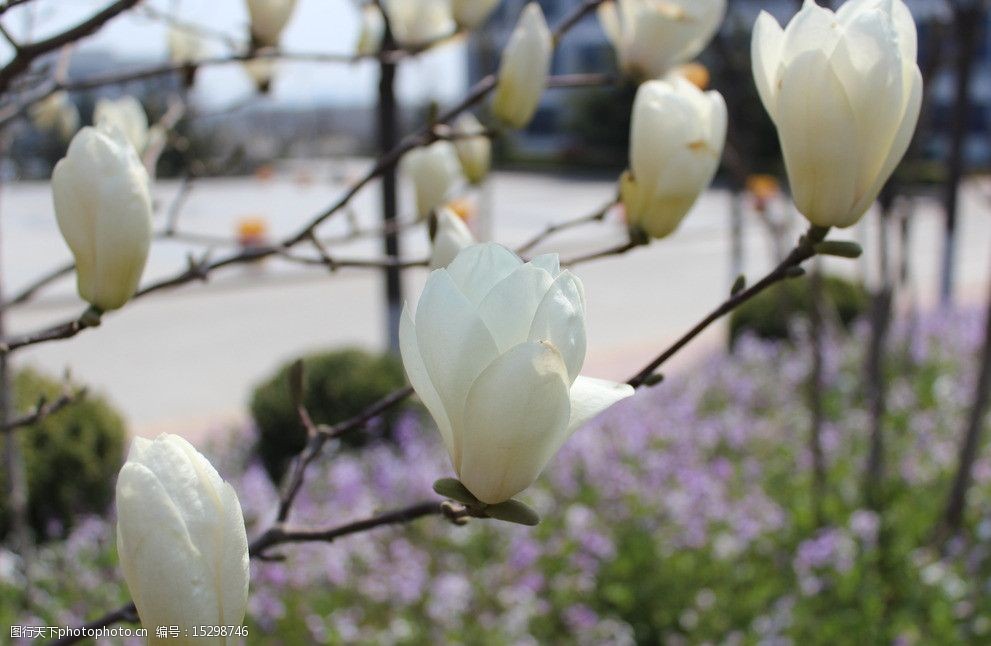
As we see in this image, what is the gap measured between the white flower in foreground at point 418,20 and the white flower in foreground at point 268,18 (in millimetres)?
162

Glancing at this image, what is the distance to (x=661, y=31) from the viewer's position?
120cm

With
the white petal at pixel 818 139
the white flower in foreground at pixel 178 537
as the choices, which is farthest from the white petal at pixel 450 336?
the white petal at pixel 818 139

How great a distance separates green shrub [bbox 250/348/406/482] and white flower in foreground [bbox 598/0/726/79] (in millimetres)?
3113

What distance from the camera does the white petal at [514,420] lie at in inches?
20.5

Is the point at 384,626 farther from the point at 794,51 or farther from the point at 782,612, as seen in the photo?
the point at 794,51

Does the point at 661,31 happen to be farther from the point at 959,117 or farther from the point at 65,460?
the point at 959,117

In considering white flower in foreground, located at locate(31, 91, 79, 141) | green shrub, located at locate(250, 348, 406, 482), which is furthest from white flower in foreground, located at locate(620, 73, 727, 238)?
green shrub, located at locate(250, 348, 406, 482)

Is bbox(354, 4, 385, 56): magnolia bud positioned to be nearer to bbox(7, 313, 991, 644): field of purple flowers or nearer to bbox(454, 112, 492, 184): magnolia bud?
bbox(454, 112, 492, 184): magnolia bud

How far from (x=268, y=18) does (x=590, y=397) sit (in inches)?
35.2

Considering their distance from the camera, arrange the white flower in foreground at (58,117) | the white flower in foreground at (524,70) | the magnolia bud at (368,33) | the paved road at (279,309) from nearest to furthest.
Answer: the white flower in foreground at (524,70)
the magnolia bud at (368,33)
the white flower in foreground at (58,117)
the paved road at (279,309)

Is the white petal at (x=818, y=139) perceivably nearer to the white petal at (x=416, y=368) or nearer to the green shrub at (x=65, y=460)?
the white petal at (x=416, y=368)

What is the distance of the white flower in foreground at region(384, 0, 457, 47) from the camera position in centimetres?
142

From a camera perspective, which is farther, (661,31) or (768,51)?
(661,31)

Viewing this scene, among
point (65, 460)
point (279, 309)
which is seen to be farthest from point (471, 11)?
point (279, 309)
